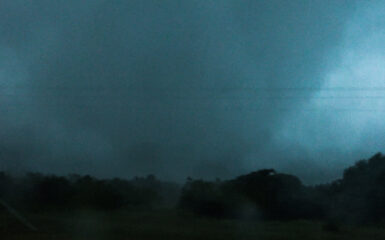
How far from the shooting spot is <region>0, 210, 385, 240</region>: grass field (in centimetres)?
2369

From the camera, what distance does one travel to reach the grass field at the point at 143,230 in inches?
933

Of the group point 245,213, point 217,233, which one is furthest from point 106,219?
point 245,213

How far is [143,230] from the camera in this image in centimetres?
2541

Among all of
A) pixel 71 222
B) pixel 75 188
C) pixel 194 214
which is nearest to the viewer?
pixel 71 222

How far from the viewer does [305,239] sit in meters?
24.3

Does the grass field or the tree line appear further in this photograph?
the tree line

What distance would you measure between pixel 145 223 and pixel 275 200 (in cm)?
1601

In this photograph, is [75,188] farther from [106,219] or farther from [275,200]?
[275,200]

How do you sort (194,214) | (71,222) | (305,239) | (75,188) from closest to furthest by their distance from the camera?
(305,239) < (71,222) < (194,214) < (75,188)

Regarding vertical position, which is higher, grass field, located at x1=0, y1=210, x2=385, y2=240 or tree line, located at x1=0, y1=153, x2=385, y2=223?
tree line, located at x1=0, y1=153, x2=385, y2=223

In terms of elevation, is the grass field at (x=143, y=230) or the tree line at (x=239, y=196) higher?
the tree line at (x=239, y=196)

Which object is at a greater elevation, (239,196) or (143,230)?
(239,196)

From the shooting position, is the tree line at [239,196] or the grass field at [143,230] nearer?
the grass field at [143,230]

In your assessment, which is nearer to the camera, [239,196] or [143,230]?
[143,230]
